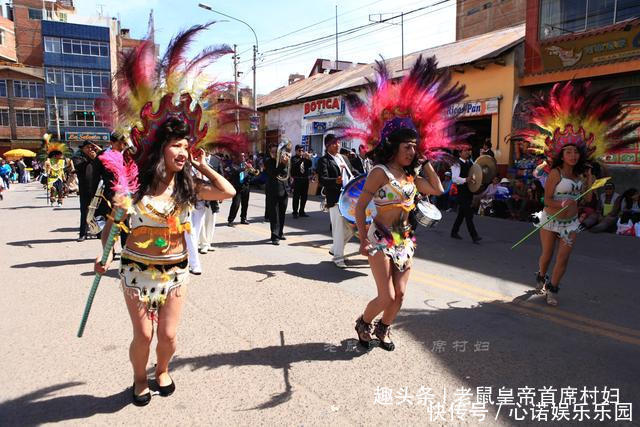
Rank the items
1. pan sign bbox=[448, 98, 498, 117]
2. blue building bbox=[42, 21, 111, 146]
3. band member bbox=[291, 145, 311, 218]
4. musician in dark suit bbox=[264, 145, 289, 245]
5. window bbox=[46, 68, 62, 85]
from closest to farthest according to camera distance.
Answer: musician in dark suit bbox=[264, 145, 289, 245], band member bbox=[291, 145, 311, 218], pan sign bbox=[448, 98, 498, 117], blue building bbox=[42, 21, 111, 146], window bbox=[46, 68, 62, 85]

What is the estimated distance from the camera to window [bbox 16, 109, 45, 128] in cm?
5100

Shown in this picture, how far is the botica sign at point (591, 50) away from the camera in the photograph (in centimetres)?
1321

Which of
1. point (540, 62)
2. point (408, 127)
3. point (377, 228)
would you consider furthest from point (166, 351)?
point (540, 62)

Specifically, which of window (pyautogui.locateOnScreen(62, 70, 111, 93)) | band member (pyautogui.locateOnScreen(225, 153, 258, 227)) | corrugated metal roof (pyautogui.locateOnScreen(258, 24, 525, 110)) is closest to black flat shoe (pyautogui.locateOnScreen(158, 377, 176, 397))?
band member (pyautogui.locateOnScreen(225, 153, 258, 227))

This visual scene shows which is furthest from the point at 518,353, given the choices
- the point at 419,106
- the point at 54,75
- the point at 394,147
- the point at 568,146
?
the point at 54,75

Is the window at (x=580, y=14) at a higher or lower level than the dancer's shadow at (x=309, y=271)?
higher

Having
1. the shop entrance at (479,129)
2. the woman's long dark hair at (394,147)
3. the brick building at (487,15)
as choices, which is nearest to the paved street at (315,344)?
the woman's long dark hair at (394,147)

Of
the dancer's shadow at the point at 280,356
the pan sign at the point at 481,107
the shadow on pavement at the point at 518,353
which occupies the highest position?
the pan sign at the point at 481,107

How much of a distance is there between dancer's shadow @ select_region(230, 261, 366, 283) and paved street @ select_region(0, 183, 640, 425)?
3 centimetres

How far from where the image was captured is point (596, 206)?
11312 millimetres

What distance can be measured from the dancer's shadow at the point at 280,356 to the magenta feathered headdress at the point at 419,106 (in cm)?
181

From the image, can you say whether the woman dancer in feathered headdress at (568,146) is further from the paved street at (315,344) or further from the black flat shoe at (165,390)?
the black flat shoe at (165,390)

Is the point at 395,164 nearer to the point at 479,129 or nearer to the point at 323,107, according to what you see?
the point at 479,129

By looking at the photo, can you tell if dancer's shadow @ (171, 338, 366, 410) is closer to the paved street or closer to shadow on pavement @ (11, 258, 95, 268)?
the paved street
